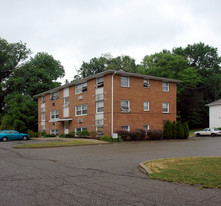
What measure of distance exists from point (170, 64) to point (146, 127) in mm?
25639

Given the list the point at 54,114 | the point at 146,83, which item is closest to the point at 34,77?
the point at 54,114

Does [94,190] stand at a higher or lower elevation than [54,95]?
lower

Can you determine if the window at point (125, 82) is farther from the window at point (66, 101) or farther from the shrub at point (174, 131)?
the window at point (66, 101)

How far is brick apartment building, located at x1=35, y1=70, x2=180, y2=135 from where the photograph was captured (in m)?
27.5

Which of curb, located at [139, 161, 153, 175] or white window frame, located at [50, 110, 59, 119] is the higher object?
white window frame, located at [50, 110, 59, 119]

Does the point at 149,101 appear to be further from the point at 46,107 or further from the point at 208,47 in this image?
the point at 208,47

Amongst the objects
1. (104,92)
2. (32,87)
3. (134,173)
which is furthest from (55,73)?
(134,173)

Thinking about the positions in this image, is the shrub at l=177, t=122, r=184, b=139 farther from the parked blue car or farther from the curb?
the curb

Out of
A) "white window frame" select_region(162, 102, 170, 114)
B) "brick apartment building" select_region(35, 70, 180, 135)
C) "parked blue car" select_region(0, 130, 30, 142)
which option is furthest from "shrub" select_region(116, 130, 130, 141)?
"parked blue car" select_region(0, 130, 30, 142)

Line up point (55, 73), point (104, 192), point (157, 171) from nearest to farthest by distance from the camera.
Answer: point (104, 192) < point (157, 171) < point (55, 73)

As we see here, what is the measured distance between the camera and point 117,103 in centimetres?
2756

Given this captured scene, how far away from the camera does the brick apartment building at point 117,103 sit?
27.5 metres

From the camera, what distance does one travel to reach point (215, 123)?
45906mm

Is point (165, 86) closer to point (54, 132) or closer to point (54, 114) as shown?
point (54, 114)
